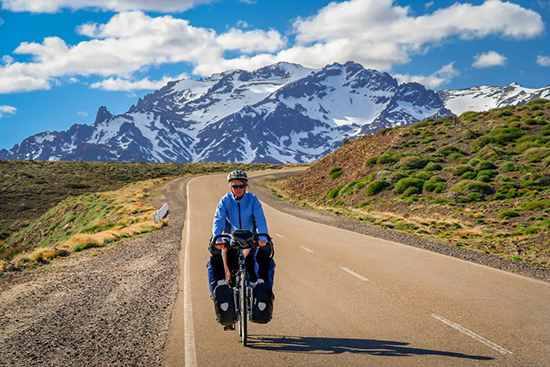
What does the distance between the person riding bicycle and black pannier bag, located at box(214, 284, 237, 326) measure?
6 centimetres

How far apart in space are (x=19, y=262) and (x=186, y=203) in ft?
69.0

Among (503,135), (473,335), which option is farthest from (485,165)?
(473,335)

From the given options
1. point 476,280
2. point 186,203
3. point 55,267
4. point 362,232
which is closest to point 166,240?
point 55,267

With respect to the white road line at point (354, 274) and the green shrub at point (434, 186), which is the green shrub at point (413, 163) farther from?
the white road line at point (354, 274)

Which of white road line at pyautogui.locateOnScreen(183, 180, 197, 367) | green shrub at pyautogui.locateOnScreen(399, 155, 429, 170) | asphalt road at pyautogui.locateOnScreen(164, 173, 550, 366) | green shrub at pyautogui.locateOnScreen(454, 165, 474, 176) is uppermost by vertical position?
green shrub at pyautogui.locateOnScreen(399, 155, 429, 170)

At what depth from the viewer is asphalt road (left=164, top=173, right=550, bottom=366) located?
5.39m

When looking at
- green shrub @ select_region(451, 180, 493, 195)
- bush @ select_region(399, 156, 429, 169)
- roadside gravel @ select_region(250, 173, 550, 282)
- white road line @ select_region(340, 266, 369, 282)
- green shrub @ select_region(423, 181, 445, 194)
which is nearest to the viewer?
white road line @ select_region(340, 266, 369, 282)

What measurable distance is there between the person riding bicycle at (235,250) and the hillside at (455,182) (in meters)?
9.67

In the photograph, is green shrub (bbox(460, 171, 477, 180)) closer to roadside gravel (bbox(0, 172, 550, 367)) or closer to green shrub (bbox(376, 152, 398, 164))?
green shrub (bbox(376, 152, 398, 164))

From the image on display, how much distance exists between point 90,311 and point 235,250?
13.4 ft

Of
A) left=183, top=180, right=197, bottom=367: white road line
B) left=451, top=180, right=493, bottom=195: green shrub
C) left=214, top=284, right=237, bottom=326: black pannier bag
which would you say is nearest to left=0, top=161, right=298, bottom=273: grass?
left=183, top=180, right=197, bottom=367: white road line

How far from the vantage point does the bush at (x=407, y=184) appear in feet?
87.3

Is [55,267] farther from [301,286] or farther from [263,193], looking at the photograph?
[263,193]

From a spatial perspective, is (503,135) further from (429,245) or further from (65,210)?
(65,210)
